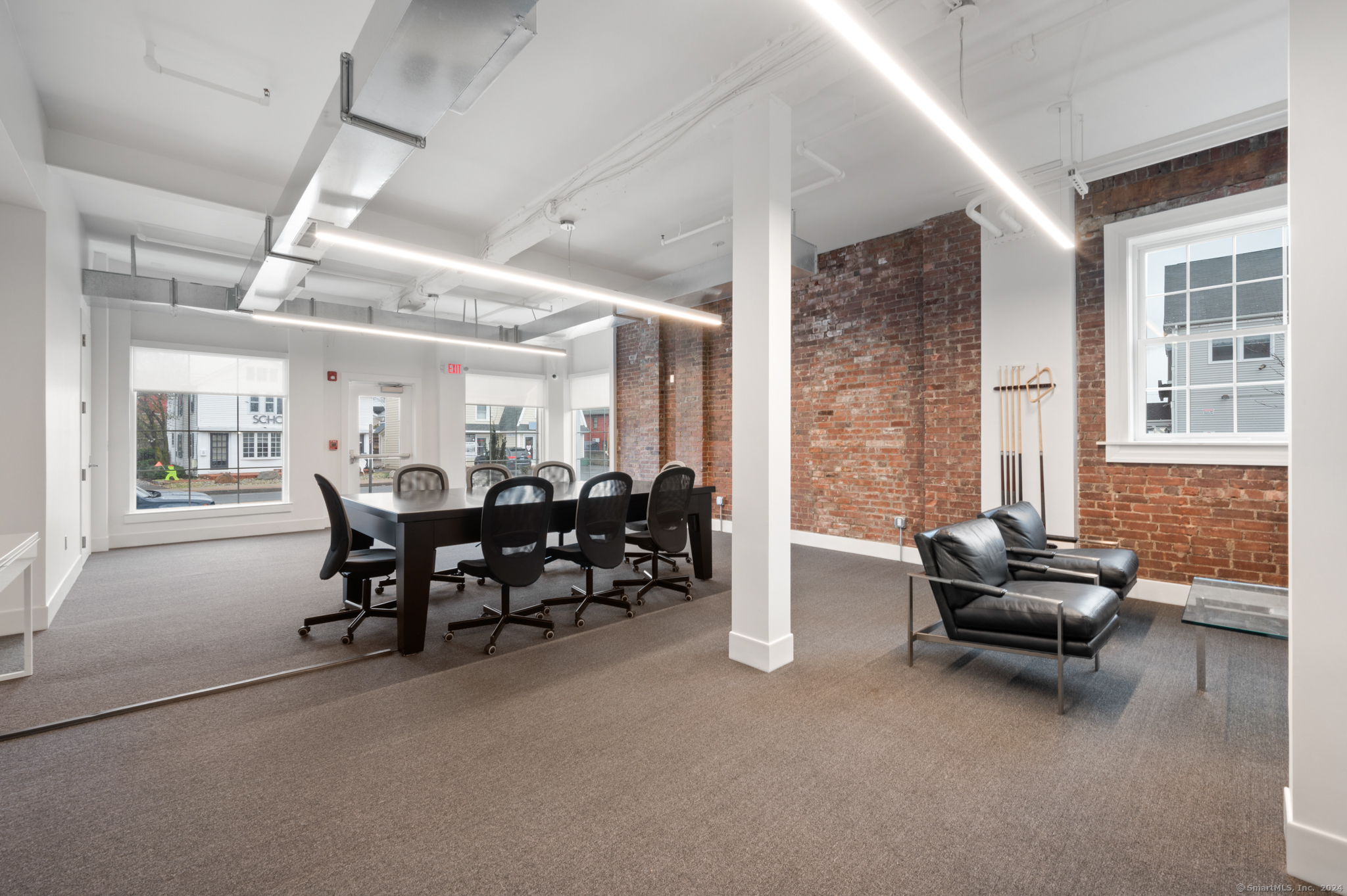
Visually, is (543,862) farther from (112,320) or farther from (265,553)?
(112,320)

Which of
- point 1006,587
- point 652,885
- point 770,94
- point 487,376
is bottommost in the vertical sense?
point 652,885

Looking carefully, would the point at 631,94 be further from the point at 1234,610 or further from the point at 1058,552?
the point at 1234,610

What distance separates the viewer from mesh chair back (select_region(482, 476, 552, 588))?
3.44 meters

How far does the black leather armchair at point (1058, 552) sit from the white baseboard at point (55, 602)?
6.14m

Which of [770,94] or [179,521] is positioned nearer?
[770,94]

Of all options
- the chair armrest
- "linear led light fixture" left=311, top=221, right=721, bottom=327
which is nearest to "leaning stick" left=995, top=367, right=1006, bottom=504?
the chair armrest

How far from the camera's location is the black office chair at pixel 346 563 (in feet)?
11.7

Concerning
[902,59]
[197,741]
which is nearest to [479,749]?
[197,741]

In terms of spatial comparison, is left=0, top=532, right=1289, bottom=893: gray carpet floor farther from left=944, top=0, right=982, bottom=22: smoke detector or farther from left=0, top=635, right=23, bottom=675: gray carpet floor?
left=944, top=0, right=982, bottom=22: smoke detector

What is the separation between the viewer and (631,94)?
12.0 ft

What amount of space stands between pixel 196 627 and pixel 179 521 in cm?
439

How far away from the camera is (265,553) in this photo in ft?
21.2

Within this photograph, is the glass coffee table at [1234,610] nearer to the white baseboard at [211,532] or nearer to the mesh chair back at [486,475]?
the mesh chair back at [486,475]

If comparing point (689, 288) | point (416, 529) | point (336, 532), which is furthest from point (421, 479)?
point (689, 288)
